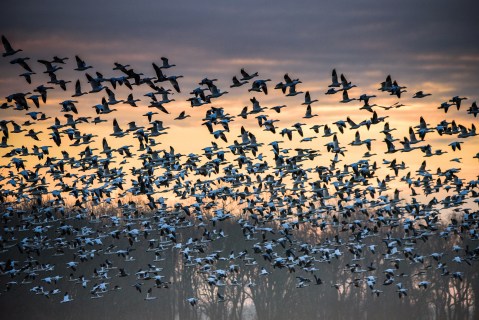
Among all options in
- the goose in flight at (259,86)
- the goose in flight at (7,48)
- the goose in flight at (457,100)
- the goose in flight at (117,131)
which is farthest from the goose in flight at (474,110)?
the goose in flight at (7,48)

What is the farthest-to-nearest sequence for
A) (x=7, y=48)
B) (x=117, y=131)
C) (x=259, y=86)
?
(x=117, y=131)
(x=259, y=86)
(x=7, y=48)

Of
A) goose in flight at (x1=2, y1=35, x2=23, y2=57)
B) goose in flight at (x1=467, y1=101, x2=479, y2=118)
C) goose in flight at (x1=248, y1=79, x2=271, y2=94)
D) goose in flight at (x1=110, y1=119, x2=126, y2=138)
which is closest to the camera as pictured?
goose in flight at (x1=2, y1=35, x2=23, y2=57)

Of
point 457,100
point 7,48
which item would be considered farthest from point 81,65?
→ point 457,100

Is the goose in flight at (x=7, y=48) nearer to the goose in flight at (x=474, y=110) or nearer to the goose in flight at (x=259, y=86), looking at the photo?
the goose in flight at (x=259, y=86)

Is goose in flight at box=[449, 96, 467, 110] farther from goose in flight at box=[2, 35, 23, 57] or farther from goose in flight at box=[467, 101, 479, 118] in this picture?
goose in flight at box=[2, 35, 23, 57]

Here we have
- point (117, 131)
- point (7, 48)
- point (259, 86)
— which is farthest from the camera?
point (117, 131)

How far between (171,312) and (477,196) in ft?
97.8

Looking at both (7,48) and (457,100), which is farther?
(457,100)

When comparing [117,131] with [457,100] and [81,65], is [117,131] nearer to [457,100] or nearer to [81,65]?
[81,65]

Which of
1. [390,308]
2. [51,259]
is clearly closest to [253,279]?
[390,308]

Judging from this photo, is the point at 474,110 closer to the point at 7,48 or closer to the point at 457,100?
the point at 457,100

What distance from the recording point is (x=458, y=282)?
7931 centimetres

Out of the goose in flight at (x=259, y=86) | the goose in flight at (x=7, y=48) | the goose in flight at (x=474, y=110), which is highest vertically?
the goose in flight at (x=7, y=48)

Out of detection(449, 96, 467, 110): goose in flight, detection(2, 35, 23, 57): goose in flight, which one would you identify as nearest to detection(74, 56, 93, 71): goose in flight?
detection(2, 35, 23, 57): goose in flight
